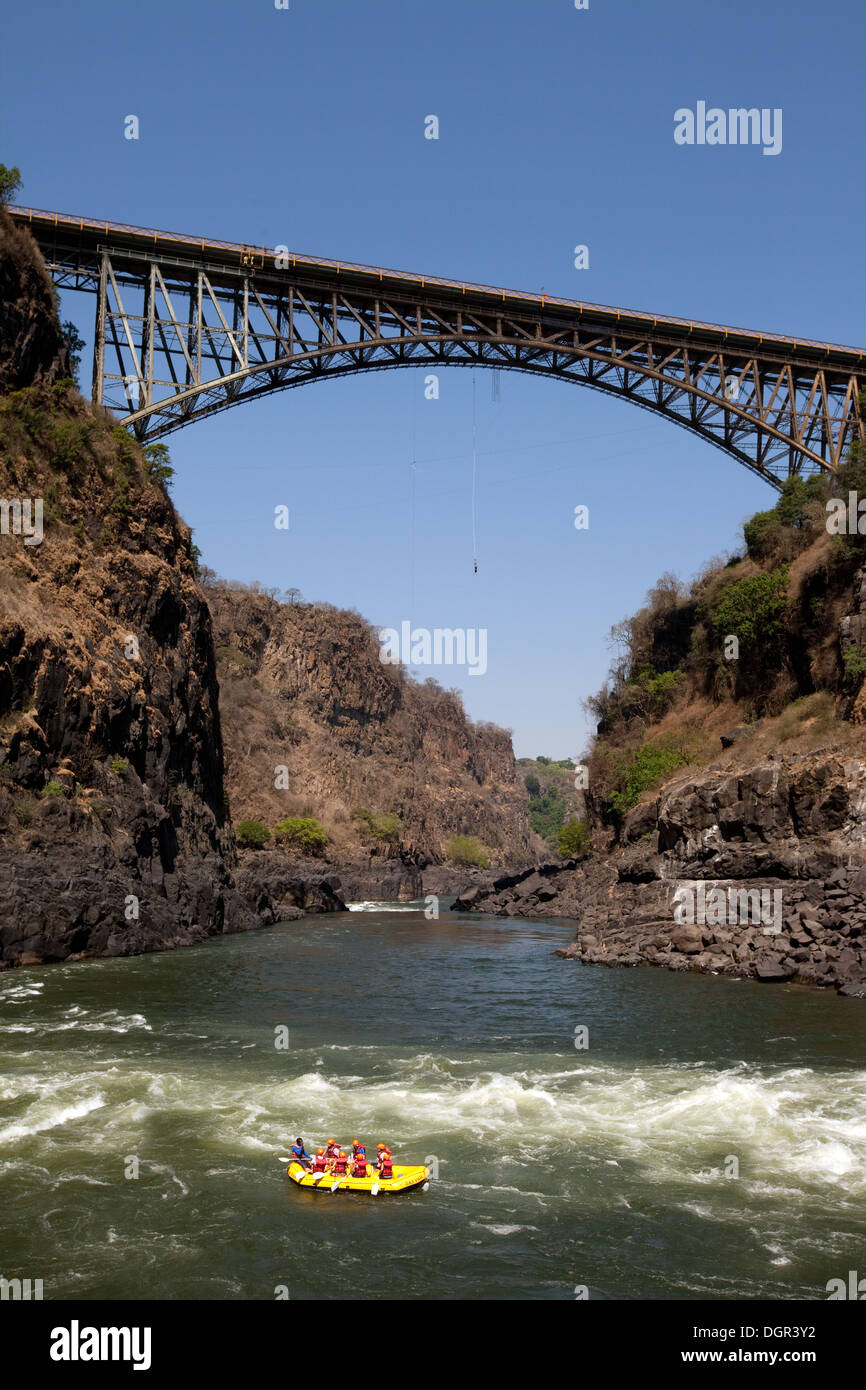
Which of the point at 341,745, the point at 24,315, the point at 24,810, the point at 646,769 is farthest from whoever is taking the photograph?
the point at 341,745

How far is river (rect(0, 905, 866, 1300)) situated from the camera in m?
13.2

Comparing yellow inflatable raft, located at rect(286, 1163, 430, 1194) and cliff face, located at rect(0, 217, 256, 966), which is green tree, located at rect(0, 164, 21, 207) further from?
yellow inflatable raft, located at rect(286, 1163, 430, 1194)

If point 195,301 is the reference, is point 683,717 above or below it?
below

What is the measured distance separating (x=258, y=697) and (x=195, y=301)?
6883 cm

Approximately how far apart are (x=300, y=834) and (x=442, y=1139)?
248ft

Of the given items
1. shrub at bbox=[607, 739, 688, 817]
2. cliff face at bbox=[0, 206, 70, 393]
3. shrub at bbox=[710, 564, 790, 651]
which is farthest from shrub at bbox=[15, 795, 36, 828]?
shrub at bbox=[710, 564, 790, 651]

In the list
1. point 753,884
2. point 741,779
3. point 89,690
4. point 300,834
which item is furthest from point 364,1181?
point 300,834

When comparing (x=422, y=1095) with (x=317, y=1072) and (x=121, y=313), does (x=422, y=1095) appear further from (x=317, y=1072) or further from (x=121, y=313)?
(x=121, y=313)

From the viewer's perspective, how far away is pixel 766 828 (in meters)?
41.7

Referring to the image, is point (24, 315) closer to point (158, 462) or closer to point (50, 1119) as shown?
point (158, 462)

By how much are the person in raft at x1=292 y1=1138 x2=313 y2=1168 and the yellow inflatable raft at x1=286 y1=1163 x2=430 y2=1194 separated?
6.8 inches

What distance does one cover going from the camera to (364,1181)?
50.7 feet

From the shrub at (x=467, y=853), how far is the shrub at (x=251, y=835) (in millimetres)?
40579
